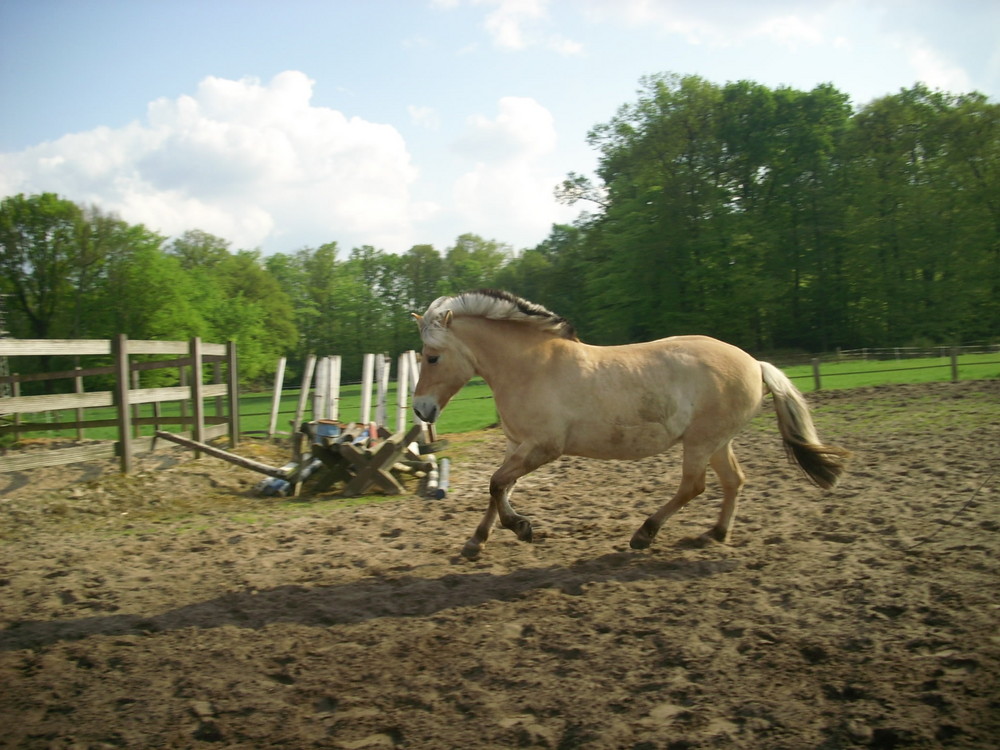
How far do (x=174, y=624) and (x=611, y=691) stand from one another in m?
2.72

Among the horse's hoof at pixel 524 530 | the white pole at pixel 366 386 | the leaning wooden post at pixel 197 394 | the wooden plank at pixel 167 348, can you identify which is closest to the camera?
the horse's hoof at pixel 524 530

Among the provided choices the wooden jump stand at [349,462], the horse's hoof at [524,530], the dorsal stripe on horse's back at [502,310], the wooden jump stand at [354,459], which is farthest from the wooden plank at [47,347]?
the horse's hoof at [524,530]

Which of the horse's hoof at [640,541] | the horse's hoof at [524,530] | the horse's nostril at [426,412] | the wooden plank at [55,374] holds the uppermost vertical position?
the wooden plank at [55,374]

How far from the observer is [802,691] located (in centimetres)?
324

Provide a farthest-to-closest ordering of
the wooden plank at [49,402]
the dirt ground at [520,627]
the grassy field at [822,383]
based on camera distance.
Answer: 1. the grassy field at [822,383]
2. the wooden plank at [49,402]
3. the dirt ground at [520,627]

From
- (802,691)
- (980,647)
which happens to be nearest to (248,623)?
(802,691)

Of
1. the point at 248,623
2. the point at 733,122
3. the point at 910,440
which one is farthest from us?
the point at 733,122

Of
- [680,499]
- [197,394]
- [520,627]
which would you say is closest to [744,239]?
[197,394]

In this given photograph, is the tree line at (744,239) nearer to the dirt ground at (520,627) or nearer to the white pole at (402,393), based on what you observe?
the white pole at (402,393)

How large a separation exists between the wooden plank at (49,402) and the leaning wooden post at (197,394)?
Answer: 1399 millimetres

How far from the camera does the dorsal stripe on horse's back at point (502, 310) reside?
5.92 metres

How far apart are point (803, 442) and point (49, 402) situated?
8339 mm

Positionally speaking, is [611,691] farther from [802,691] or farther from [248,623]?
[248,623]

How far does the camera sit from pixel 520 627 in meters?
4.11
